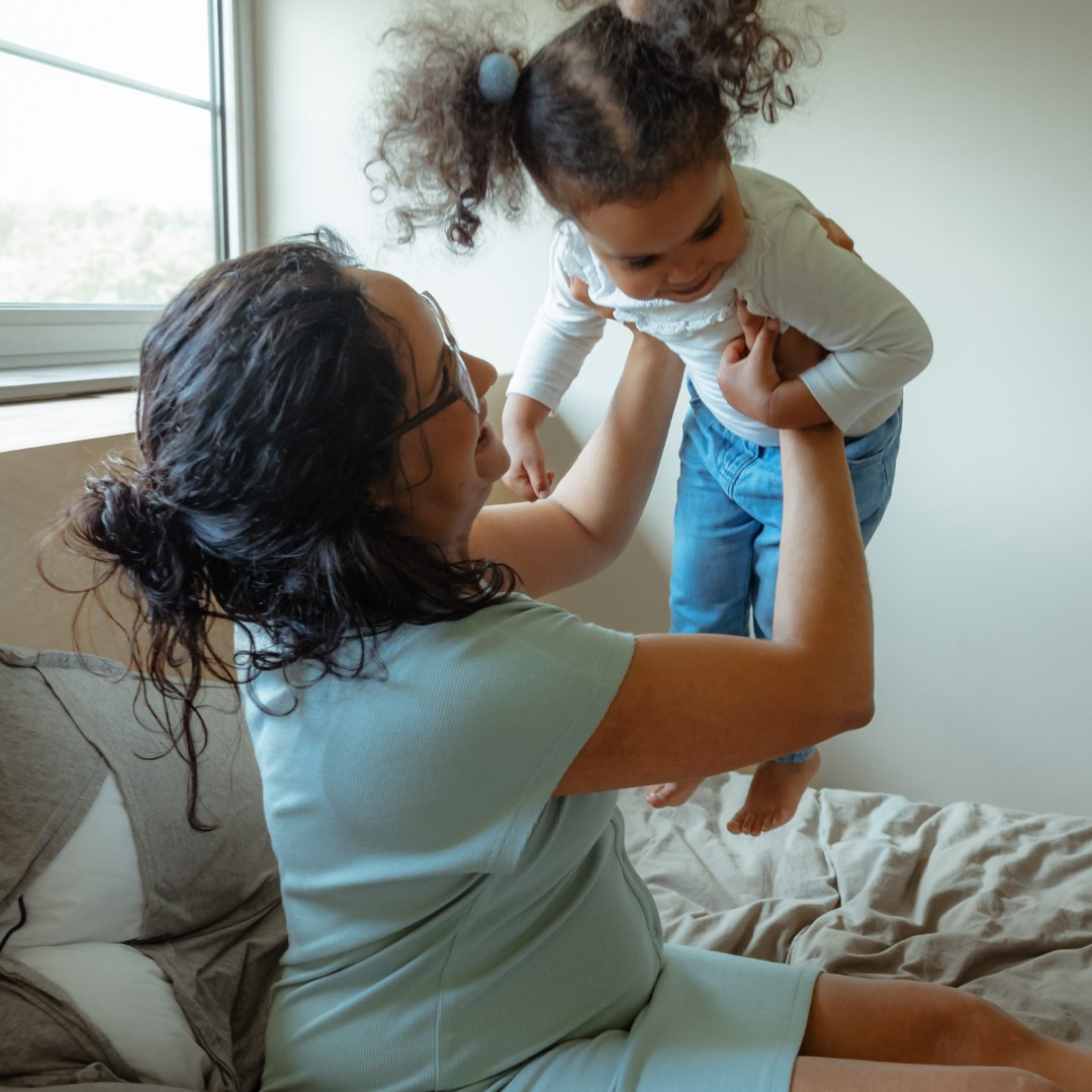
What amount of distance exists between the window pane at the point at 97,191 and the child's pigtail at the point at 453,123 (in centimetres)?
88

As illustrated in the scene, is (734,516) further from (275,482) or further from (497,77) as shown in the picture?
(275,482)

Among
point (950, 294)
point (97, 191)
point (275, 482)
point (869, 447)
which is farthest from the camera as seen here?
point (950, 294)

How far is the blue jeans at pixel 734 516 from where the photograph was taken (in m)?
1.27

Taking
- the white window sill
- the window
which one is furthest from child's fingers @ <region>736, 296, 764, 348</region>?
the window

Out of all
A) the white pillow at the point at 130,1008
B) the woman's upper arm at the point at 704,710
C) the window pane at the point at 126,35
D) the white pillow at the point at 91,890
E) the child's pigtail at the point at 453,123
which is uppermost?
the window pane at the point at 126,35

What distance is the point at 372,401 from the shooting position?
0.81 metres

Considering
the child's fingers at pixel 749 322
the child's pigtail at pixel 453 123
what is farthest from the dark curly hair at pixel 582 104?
the child's fingers at pixel 749 322

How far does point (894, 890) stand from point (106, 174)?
5.89 feet

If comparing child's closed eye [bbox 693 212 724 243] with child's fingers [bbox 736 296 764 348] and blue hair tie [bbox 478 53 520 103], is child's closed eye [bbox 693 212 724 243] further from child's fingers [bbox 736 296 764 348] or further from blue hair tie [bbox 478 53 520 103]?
blue hair tie [bbox 478 53 520 103]

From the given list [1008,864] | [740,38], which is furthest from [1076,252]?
[740,38]

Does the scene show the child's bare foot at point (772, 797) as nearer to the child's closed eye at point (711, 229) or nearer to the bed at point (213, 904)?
the bed at point (213, 904)

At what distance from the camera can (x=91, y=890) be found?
979mm

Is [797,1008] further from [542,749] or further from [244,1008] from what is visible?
[244,1008]

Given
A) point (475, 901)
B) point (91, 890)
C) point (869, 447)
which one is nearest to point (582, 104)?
point (869, 447)
